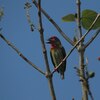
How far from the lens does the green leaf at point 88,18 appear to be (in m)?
3.30

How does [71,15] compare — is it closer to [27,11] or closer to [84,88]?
[27,11]

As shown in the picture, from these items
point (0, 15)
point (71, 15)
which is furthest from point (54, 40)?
point (0, 15)

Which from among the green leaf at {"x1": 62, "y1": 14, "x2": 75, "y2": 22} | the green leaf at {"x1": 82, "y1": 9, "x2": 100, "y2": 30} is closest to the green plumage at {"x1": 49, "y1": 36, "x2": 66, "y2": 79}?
the green leaf at {"x1": 62, "y1": 14, "x2": 75, "y2": 22}

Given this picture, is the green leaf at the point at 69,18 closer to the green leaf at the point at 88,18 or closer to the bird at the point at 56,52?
the green leaf at the point at 88,18

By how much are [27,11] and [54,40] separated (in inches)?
246

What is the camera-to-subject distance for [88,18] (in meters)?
3.34

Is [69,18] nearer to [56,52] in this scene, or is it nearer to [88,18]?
[88,18]

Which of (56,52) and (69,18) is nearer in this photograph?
(69,18)

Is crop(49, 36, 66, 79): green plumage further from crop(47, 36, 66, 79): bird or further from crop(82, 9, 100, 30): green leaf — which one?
crop(82, 9, 100, 30): green leaf

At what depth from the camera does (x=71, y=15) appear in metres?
3.67

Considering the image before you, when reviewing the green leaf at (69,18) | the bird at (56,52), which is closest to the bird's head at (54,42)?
the bird at (56,52)

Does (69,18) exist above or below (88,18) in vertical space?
above

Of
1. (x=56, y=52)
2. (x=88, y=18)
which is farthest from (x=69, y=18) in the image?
(x=56, y=52)

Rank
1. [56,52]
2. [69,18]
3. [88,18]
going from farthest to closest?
[56,52] → [69,18] → [88,18]
